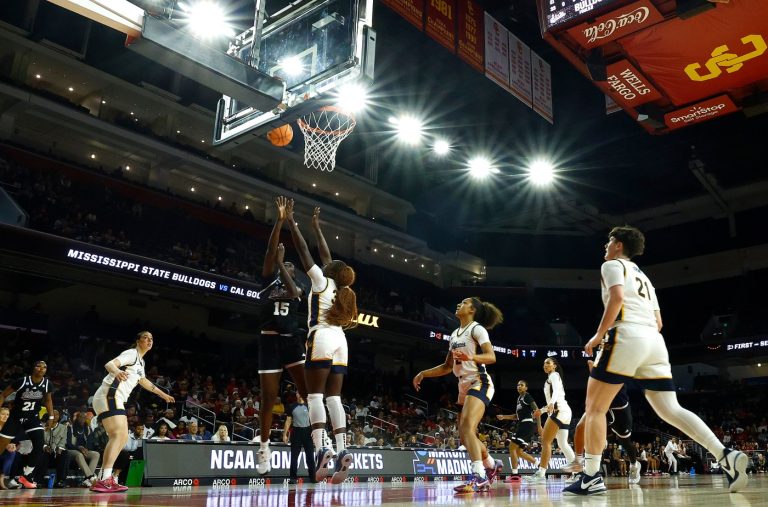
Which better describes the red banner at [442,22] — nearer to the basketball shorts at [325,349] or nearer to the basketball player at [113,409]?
the basketball shorts at [325,349]

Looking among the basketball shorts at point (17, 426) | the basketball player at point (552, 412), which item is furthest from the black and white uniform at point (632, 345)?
the basketball shorts at point (17, 426)

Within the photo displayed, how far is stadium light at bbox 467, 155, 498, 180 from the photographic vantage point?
2381 centimetres

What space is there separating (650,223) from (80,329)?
28974 mm

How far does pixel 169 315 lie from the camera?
22.3m

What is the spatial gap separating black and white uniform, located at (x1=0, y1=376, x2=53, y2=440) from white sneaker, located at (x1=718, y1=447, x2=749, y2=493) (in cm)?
858

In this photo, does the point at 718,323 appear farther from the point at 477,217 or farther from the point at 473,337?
the point at 473,337

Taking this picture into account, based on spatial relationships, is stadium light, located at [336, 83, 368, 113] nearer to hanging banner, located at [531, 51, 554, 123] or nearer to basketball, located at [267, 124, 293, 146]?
basketball, located at [267, 124, 293, 146]

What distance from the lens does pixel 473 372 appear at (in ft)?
20.4

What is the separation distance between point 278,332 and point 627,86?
287 inches

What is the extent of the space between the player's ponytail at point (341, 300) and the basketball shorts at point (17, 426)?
225 inches

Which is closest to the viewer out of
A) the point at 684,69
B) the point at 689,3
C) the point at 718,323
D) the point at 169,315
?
the point at 689,3

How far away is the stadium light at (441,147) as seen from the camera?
74.7ft

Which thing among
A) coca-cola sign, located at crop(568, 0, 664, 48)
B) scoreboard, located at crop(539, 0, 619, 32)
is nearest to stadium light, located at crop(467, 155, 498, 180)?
coca-cola sign, located at crop(568, 0, 664, 48)

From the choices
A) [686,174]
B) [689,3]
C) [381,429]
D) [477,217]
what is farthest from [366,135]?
[689,3]
